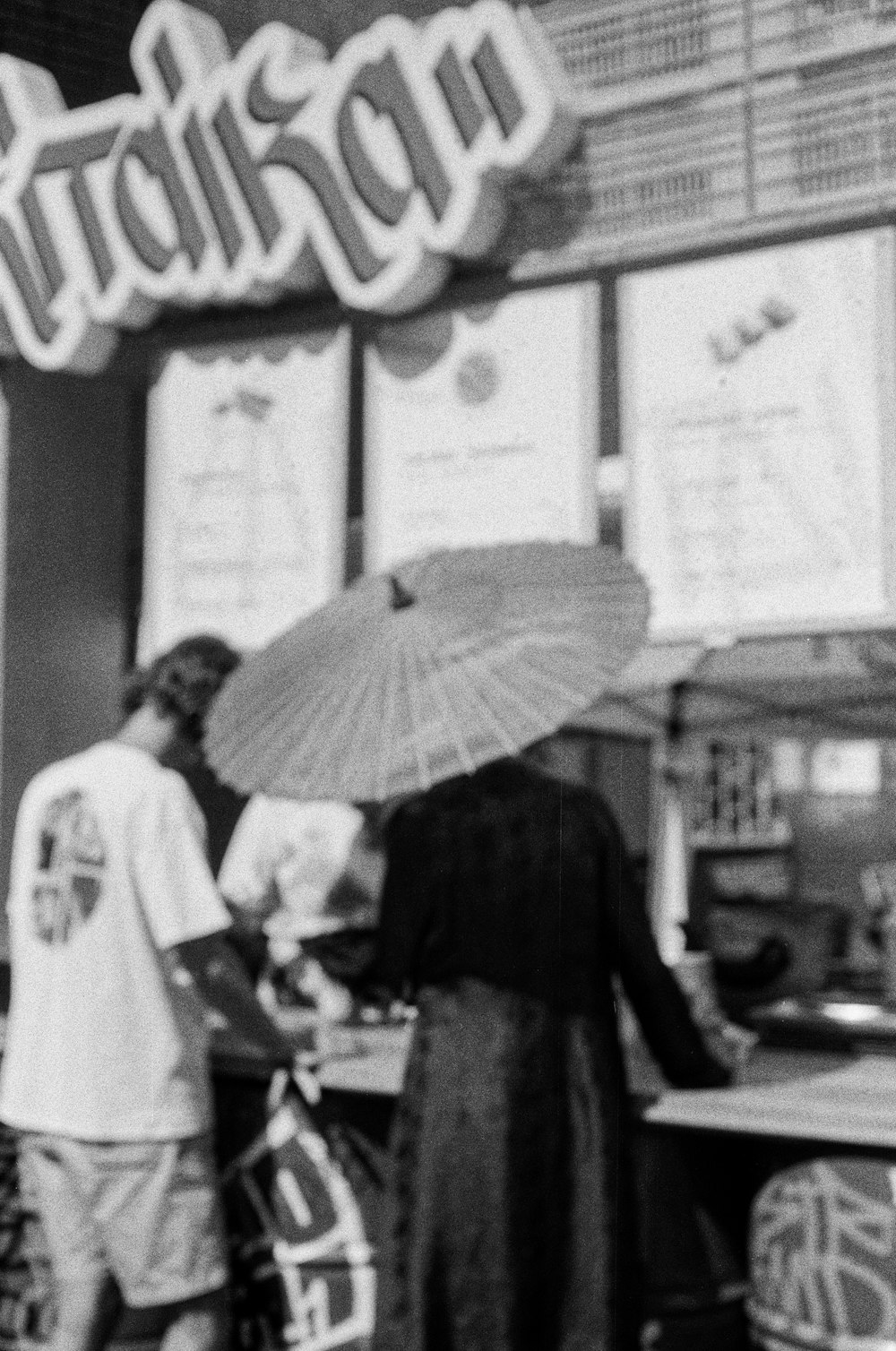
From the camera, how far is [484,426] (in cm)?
403

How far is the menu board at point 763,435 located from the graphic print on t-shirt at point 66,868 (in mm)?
1297

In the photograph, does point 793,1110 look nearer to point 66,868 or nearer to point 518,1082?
point 518,1082

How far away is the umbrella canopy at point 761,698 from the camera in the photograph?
606cm

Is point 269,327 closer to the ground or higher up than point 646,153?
closer to the ground

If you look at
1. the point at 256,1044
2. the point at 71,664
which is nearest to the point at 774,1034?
the point at 256,1044

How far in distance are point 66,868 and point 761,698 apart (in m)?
3.80

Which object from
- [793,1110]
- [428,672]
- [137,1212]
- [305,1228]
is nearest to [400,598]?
[428,672]

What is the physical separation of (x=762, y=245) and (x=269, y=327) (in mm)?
1362

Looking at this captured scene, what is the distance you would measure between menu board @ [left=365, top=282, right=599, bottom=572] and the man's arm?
3.92 feet

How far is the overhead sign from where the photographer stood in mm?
3834

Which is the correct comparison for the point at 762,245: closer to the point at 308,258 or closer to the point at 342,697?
the point at 308,258

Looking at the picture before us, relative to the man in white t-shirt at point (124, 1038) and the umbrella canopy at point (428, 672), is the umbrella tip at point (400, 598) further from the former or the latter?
the man in white t-shirt at point (124, 1038)

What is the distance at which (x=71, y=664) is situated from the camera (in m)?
4.91

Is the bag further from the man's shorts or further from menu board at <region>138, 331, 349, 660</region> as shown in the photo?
menu board at <region>138, 331, 349, 660</region>
